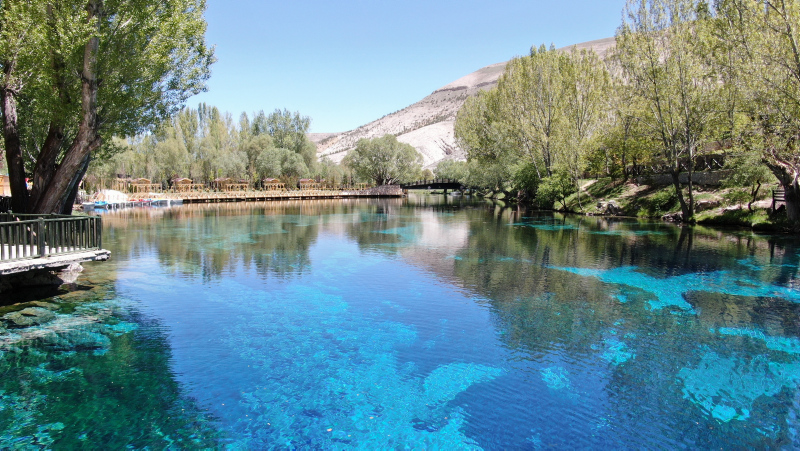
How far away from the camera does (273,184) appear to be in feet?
337

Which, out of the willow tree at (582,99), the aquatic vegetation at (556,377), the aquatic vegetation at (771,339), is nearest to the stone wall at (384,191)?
the willow tree at (582,99)

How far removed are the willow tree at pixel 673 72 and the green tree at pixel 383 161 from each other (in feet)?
253

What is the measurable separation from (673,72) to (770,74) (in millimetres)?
8889

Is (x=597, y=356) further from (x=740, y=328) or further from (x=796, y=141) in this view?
(x=796, y=141)

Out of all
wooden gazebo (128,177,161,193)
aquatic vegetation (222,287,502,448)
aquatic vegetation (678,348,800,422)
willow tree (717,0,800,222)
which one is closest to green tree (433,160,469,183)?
wooden gazebo (128,177,161,193)

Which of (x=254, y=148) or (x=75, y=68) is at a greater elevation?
(x=254, y=148)

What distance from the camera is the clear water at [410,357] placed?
8094 mm

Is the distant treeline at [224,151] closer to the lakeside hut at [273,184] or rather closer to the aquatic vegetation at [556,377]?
the lakeside hut at [273,184]

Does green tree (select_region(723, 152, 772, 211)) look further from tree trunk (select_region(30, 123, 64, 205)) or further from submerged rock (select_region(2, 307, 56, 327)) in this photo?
tree trunk (select_region(30, 123, 64, 205))

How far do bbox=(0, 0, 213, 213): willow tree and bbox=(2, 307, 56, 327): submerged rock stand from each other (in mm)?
4495

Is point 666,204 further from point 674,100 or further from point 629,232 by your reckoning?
point 629,232

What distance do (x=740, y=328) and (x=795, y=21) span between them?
72.1 ft

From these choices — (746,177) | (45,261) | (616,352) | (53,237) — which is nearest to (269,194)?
(746,177)

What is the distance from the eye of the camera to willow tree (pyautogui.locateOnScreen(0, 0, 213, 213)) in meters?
15.7
